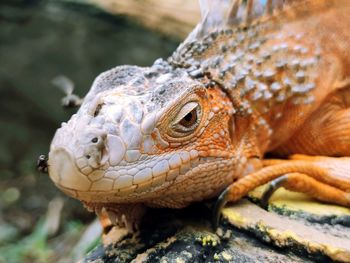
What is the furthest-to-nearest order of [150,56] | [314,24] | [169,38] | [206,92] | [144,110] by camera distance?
[150,56], [169,38], [314,24], [206,92], [144,110]

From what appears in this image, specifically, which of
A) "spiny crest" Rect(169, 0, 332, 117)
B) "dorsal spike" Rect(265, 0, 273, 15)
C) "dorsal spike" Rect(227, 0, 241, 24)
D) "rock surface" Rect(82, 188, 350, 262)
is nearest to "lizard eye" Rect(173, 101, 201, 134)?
"spiny crest" Rect(169, 0, 332, 117)

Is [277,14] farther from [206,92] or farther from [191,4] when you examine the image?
[191,4]

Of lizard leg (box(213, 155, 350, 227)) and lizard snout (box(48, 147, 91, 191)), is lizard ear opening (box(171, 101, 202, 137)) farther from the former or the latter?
lizard snout (box(48, 147, 91, 191))

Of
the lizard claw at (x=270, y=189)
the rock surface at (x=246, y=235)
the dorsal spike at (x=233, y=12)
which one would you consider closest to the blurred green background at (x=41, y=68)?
the dorsal spike at (x=233, y=12)

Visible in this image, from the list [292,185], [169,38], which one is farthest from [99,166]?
[169,38]

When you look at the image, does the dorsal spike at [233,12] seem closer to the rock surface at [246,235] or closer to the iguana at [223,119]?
the iguana at [223,119]

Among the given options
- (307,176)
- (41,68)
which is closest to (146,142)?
(307,176)
